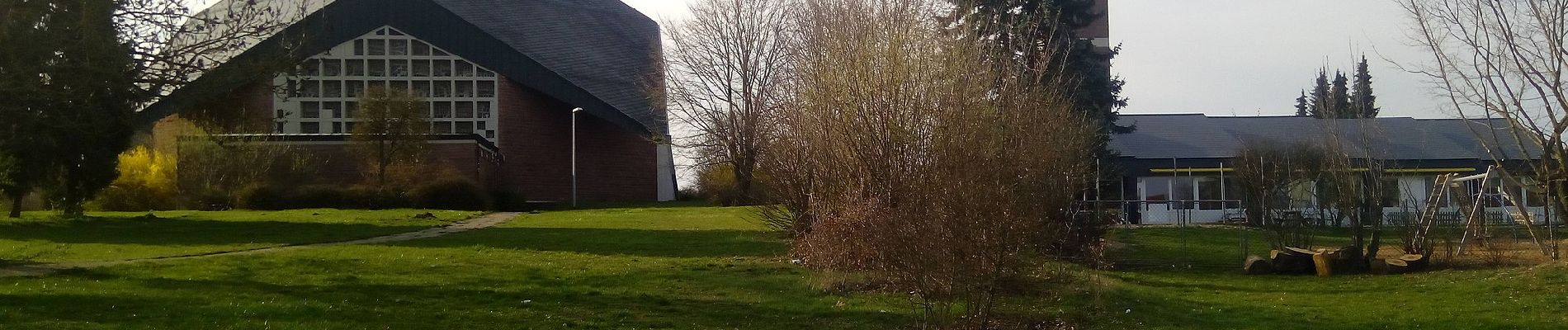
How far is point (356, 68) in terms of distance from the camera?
47031 millimetres

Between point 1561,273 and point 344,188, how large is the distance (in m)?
32.0

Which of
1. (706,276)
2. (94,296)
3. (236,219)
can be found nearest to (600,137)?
(236,219)

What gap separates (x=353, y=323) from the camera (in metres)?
11.0

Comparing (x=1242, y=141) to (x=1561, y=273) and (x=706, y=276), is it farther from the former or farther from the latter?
(x=706, y=276)

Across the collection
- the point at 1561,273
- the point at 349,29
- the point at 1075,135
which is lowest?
the point at 1561,273

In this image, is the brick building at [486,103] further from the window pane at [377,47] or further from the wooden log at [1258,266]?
the wooden log at [1258,266]

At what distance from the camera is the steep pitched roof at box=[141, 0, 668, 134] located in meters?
46.8

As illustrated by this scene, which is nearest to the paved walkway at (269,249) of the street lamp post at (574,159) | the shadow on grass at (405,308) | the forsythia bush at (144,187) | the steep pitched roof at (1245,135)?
the shadow on grass at (405,308)

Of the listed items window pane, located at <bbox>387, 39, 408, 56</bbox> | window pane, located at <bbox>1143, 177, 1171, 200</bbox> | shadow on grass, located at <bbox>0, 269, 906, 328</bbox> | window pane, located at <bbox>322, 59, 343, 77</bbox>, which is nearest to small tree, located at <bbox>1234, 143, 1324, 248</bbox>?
window pane, located at <bbox>1143, 177, 1171, 200</bbox>

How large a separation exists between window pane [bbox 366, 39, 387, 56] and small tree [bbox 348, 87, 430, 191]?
764 cm

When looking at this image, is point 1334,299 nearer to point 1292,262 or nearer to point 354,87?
point 1292,262

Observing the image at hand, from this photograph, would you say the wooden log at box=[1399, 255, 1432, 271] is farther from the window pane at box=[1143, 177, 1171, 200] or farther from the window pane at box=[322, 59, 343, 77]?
the window pane at box=[322, 59, 343, 77]

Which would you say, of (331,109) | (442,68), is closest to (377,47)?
(442,68)

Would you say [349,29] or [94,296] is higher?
[349,29]
